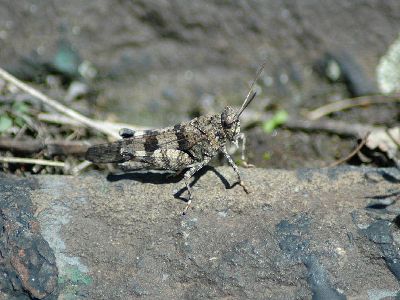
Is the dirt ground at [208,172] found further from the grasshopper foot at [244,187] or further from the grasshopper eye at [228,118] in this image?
the grasshopper eye at [228,118]

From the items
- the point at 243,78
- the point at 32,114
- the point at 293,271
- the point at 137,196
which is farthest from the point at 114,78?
the point at 293,271

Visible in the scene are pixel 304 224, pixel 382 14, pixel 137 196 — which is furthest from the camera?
pixel 382 14

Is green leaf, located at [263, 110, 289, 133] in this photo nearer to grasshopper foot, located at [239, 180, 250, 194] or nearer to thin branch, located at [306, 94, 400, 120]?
thin branch, located at [306, 94, 400, 120]

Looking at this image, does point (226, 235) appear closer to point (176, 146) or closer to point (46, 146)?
point (176, 146)

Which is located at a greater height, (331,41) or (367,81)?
(331,41)

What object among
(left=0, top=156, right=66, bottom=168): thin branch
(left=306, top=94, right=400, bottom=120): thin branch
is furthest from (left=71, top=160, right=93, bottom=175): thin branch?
(left=306, top=94, right=400, bottom=120): thin branch

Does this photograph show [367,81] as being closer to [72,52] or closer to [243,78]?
[243,78]
